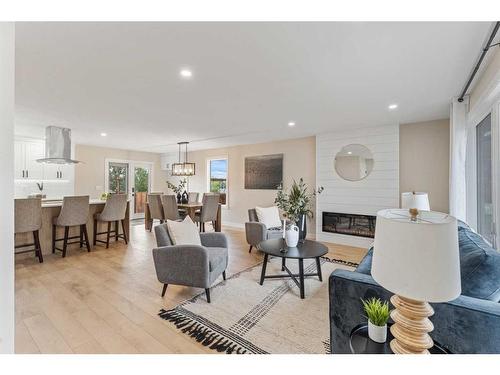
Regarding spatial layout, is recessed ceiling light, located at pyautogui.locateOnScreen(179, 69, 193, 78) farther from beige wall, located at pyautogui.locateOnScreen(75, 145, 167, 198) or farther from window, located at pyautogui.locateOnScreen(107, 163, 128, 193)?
window, located at pyautogui.locateOnScreen(107, 163, 128, 193)

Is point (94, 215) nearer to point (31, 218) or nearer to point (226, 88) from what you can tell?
point (31, 218)

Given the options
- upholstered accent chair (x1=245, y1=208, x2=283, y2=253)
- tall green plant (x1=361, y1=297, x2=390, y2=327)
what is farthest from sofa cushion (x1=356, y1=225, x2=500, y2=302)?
upholstered accent chair (x1=245, y1=208, x2=283, y2=253)

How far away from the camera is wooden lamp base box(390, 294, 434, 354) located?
920 millimetres

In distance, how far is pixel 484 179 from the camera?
2805 millimetres

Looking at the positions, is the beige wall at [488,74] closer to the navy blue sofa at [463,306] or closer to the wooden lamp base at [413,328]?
the navy blue sofa at [463,306]

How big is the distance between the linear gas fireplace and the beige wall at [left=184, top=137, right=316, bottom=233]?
17.7 inches

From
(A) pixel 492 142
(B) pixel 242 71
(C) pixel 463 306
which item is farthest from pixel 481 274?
(B) pixel 242 71

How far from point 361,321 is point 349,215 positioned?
3819mm

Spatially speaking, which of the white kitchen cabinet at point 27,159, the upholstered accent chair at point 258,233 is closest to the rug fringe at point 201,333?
the upholstered accent chair at point 258,233

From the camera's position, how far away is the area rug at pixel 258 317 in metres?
1.82

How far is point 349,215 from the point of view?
193 inches

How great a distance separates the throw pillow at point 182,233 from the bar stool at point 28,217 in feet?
7.70
